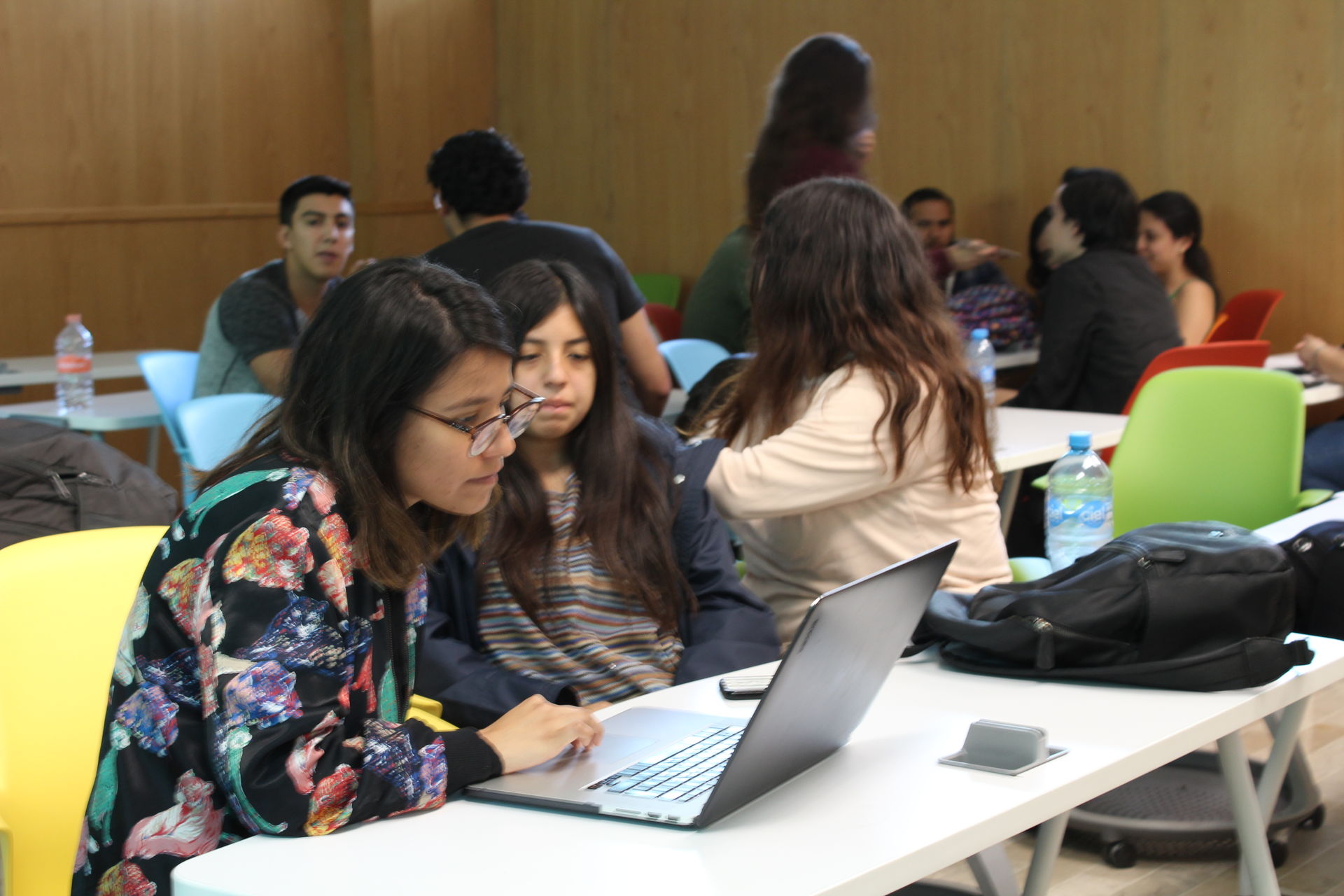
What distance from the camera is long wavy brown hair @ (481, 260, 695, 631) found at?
1963 mm

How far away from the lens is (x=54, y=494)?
87.3 inches

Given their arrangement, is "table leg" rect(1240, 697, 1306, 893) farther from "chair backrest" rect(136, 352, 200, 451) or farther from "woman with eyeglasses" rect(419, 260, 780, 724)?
"chair backrest" rect(136, 352, 200, 451)

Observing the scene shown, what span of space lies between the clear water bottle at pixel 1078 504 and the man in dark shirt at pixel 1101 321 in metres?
1.42

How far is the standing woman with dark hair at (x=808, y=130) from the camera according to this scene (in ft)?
12.6

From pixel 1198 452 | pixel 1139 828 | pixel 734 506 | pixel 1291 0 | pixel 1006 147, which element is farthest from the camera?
pixel 1006 147

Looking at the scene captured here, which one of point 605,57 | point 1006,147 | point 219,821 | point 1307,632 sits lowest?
point 1307,632

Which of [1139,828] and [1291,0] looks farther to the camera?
[1291,0]

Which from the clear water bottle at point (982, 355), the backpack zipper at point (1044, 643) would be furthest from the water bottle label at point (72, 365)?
the backpack zipper at point (1044, 643)

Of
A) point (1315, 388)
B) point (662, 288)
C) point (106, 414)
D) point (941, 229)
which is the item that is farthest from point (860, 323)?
point (662, 288)

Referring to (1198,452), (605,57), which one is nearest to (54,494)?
(1198,452)

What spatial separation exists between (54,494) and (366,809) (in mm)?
1264

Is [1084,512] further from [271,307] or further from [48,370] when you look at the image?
[48,370]

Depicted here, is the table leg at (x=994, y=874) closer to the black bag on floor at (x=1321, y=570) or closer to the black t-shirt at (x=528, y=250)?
the black bag on floor at (x=1321, y=570)

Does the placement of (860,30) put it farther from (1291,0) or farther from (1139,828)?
(1139,828)
